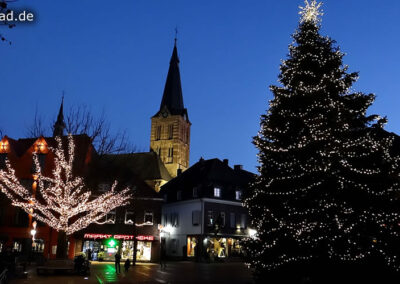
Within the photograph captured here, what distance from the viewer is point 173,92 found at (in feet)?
279

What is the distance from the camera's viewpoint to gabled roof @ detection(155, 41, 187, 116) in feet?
277

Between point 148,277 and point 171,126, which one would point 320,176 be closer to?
point 148,277

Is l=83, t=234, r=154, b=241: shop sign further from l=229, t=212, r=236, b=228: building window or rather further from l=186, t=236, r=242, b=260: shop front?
l=229, t=212, r=236, b=228: building window

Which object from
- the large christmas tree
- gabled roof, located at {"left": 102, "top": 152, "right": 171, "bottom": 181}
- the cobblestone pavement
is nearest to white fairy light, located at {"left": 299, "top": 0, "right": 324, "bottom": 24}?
the large christmas tree

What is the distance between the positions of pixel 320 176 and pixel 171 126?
71.7 meters

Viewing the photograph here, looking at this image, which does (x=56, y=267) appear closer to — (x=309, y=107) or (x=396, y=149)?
(x=309, y=107)

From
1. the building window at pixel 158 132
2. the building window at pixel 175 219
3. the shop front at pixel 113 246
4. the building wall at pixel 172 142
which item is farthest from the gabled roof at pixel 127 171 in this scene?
the building window at pixel 158 132

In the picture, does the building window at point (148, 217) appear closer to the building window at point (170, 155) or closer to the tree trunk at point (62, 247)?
the tree trunk at point (62, 247)

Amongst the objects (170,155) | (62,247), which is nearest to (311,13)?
(62,247)

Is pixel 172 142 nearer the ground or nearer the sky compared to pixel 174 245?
nearer the sky

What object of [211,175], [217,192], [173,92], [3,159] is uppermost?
[173,92]

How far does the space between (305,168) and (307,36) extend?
19.9 feet

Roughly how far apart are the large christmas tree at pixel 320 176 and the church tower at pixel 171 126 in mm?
66692

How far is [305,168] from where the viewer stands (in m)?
14.5
